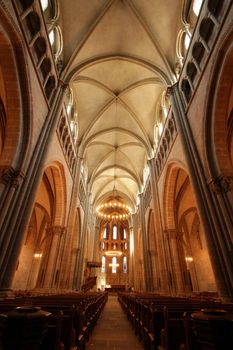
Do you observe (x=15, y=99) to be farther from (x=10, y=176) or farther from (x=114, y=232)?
(x=114, y=232)

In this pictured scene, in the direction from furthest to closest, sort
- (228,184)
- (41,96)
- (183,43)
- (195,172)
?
(183,43) < (41,96) < (195,172) < (228,184)

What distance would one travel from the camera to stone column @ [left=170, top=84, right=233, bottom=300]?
22.0ft

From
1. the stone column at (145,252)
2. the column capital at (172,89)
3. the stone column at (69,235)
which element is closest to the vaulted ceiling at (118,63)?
the column capital at (172,89)

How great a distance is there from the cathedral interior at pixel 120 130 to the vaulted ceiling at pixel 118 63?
0.24 ft

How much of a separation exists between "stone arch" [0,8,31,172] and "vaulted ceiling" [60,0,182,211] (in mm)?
5424

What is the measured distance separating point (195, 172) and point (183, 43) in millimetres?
8791

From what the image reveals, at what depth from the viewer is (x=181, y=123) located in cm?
1088

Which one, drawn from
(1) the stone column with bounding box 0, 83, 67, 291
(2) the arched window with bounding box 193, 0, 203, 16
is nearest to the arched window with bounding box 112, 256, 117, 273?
(1) the stone column with bounding box 0, 83, 67, 291

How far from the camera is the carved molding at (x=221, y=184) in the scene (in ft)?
24.1

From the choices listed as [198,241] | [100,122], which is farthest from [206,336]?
[198,241]

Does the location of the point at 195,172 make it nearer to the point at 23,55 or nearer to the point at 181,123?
the point at 181,123

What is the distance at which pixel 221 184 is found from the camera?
7523 millimetres

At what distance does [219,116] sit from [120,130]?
42.8 ft

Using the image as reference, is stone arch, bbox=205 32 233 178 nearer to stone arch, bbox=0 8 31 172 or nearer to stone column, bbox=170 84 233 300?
stone column, bbox=170 84 233 300
